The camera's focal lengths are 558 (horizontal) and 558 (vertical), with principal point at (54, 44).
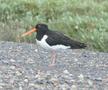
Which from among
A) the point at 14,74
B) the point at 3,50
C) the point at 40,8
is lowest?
the point at 40,8

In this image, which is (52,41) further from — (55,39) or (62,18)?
(62,18)

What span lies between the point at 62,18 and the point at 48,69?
6629mm

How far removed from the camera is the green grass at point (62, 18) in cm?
1611

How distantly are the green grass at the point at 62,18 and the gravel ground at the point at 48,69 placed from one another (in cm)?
136

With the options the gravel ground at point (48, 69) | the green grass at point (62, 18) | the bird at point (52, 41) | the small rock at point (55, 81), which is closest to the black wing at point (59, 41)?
the bird at point (52, 41)

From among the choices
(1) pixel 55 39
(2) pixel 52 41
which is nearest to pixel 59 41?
(1) pixel 55 39

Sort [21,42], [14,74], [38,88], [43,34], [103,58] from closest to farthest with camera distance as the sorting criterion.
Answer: [38,88], [14,74], [43,34], [103,58], [21,42]

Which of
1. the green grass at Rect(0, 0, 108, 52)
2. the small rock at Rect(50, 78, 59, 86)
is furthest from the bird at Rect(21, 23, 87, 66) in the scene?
the green grass at Rect(0, 0, 108, 52)

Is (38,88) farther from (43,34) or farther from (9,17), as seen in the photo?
(9,17)

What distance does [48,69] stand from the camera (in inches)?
452

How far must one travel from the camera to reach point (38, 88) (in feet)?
31.8

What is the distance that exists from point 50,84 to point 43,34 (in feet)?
6.52

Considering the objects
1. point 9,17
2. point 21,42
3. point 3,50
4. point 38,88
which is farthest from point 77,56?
point 9,17

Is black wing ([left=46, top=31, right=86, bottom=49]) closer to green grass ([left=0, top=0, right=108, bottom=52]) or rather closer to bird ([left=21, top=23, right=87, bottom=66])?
bird ([left=21, top=23, right=87, bottom=66])
